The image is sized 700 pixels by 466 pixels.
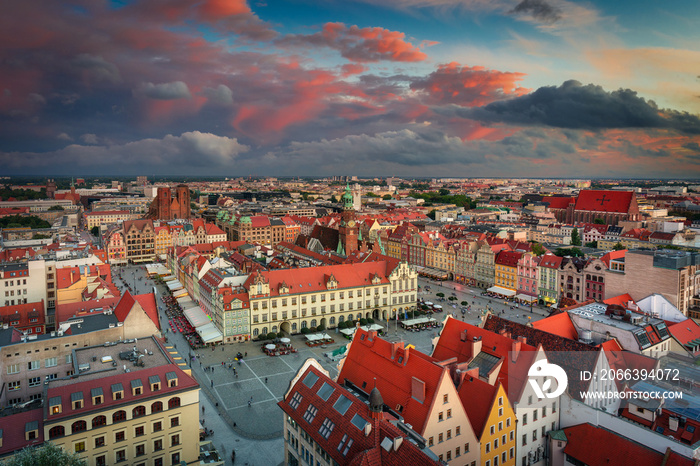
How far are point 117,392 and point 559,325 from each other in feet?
143

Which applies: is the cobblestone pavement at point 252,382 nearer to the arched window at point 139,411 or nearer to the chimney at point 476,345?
the arched window at point 139,411

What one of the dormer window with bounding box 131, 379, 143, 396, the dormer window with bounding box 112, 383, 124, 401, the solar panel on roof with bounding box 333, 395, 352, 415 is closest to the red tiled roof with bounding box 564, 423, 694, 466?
the solar panel on roof with bounding box 333, 395, 352, 415

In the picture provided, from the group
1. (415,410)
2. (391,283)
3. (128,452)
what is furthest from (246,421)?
(391,283)

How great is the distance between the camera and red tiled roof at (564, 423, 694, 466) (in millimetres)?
29641

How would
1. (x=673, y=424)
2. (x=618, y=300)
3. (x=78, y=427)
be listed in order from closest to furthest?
(x=78, y=427), (x=673, y=424), (x=618, y=300)

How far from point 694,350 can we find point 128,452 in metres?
59.6

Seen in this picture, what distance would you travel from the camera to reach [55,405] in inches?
1211

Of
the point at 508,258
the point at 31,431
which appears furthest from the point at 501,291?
the point at 31,431

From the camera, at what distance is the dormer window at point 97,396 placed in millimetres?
32281

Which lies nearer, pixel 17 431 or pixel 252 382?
pixel 17 431

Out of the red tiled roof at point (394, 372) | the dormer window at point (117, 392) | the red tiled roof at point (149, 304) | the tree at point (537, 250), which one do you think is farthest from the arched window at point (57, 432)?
the tree at point (537, 250)

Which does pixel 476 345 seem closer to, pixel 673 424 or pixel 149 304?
pixel 673 424

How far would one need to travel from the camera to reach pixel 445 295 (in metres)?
96.4

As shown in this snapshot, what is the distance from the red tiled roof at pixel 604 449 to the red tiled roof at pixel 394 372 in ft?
40.8
